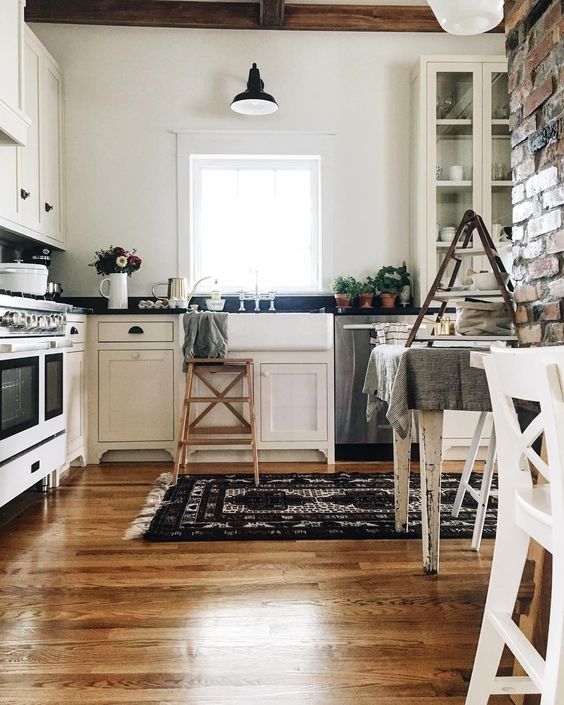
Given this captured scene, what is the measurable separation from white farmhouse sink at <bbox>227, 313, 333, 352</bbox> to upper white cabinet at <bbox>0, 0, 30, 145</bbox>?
4.82 ft

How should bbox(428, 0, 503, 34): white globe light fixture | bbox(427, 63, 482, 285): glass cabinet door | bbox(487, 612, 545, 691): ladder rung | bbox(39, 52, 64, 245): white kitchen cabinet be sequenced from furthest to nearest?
bbox(427, 63, 482, 285): glass cabinet door < bbox(39, 52, 64, 245): white kitchen cabinet < bbox(428, 0, 503, 34): white globe light fixture < bbox(487, 612, 545, 691): ladder rung

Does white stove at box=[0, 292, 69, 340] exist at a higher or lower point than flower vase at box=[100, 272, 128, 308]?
lower

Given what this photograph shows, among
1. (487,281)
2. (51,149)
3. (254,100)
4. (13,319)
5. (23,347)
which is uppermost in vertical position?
(254,100)

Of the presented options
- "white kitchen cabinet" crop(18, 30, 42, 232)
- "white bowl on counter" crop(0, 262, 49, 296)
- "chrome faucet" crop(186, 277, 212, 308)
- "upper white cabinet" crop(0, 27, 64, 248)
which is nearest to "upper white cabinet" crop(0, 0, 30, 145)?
"upper white cabinet" crop(0, 27, 64, 248)

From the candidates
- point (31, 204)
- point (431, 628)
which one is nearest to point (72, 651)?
point (431, 628)

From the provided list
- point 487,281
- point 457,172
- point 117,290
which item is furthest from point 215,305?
point 487,281

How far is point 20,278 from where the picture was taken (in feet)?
9.98

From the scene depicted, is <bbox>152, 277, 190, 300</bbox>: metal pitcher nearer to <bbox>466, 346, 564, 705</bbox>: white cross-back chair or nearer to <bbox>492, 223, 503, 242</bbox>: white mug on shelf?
<bbox>492, 223, 503, 242</bbox>: white mug on shelf

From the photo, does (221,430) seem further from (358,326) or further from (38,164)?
(38,164)

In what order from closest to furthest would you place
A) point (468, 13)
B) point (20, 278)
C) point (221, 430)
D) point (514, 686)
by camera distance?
point (514, 686), point (468, 13), point (20, 278), point (221, 430)

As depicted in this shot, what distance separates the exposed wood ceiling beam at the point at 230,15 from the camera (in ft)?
13.5

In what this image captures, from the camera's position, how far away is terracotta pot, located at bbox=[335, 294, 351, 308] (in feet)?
13.6

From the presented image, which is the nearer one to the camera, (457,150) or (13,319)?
(13,319)

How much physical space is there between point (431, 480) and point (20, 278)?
85.2 inches
